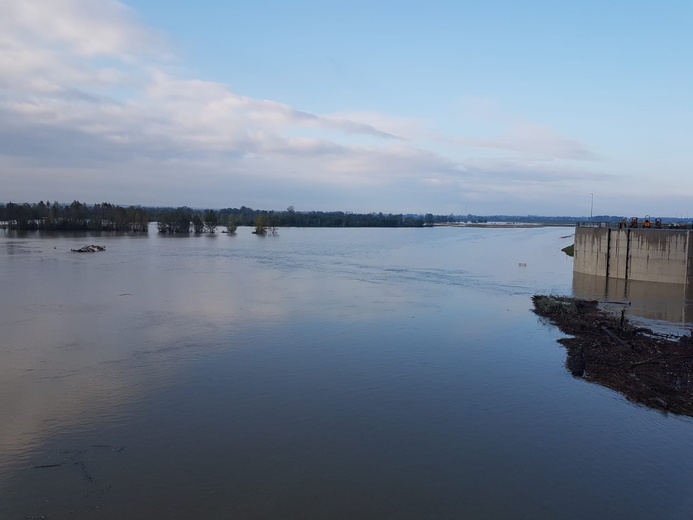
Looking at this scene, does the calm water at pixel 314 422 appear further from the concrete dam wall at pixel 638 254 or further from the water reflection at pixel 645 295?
the concrete dam wall at pixel 638 254

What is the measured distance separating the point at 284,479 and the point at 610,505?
15.2 ft

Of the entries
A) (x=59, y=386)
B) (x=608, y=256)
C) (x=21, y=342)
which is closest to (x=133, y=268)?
(x=21, y=342)

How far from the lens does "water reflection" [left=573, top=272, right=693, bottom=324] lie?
21938 millimetres

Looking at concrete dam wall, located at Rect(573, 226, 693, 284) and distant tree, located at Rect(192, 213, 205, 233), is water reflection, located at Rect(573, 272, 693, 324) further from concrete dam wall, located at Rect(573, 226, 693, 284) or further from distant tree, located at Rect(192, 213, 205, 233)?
distant tree, located at Rect(192, 213, 205, 233)

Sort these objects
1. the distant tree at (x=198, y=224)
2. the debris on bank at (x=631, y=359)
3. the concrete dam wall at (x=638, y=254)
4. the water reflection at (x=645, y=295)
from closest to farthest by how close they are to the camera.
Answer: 1. the debris on bank at (x=631, y=359)
2. the water reflection at (x=645, y=295)
3. the concrete dam wall at (x=638, y=254)
4. the distant tree at (x=198, y=224)

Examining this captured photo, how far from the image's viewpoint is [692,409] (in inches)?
428

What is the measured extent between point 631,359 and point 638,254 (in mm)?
18880

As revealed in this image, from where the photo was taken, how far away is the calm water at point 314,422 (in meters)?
7.54

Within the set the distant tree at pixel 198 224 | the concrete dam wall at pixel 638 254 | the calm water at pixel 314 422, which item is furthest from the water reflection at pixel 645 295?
the distant tree at pixel 198 224

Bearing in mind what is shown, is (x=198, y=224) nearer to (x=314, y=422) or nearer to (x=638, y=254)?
(x=638, y=254)

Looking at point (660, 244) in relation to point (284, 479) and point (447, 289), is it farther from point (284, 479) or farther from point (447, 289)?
point (284, 479)

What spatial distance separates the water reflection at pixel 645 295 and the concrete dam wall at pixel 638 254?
537 mm

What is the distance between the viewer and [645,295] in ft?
86.6

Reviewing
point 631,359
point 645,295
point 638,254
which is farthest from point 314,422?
point 638,254
